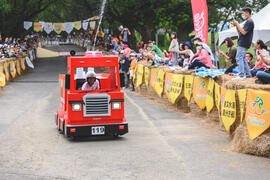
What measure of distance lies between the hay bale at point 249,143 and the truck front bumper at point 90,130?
288cm

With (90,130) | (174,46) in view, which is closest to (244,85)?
(90,130)

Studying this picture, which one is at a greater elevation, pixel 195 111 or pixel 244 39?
pixel 244 39

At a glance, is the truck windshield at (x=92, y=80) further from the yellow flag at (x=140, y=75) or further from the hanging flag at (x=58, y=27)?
the hanging flag at (x=58, y=27)

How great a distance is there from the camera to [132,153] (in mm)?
10242

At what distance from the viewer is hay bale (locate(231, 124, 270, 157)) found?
927 centimetres

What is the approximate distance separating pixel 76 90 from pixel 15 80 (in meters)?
22.3

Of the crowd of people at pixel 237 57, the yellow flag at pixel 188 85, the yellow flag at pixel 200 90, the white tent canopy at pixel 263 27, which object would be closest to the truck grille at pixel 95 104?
the crowd of people at pixel 237 57

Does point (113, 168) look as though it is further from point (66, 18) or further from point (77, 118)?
point (66, 18)

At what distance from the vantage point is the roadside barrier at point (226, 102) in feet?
30.9

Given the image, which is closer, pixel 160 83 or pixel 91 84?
pixel 91 84

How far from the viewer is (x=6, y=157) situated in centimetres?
990

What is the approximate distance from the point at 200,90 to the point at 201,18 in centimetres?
433

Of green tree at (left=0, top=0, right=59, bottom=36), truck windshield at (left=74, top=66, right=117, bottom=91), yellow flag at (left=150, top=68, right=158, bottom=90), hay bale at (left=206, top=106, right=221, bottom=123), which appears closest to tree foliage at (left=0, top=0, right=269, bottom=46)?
green tree at (left=0, top=0, right=59, bottom=36)

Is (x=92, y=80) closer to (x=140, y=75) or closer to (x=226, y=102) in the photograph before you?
(x=226, y=102)
